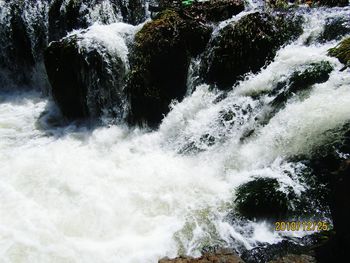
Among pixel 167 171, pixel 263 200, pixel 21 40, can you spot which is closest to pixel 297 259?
pixel 263 200

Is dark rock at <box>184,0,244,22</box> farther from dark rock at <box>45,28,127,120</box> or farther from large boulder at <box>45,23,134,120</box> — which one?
dark rock at <box>45,28,127,120</box>

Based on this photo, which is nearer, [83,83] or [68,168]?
[68,168]

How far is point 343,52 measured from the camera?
22.7 feet

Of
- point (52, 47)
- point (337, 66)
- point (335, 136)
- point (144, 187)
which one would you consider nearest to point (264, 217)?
point (335, 136)

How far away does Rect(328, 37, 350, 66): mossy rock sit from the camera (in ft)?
22.2

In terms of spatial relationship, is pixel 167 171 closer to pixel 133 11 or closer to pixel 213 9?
pixel 213 9

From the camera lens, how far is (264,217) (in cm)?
555

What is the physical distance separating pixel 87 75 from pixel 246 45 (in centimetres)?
350

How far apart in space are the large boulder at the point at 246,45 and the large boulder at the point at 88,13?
391 centimetres

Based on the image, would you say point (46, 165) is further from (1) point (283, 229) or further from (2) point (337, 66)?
(2) point (337, 66)

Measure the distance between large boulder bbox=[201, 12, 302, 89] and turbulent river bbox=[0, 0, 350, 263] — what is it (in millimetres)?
263

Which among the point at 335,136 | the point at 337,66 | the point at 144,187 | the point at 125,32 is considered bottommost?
the point at 144,187

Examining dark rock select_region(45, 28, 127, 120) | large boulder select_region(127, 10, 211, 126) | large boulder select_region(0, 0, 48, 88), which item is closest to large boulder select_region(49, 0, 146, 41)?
large boulder select_region(0, 0, 48, 88)

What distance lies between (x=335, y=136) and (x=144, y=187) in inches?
123
